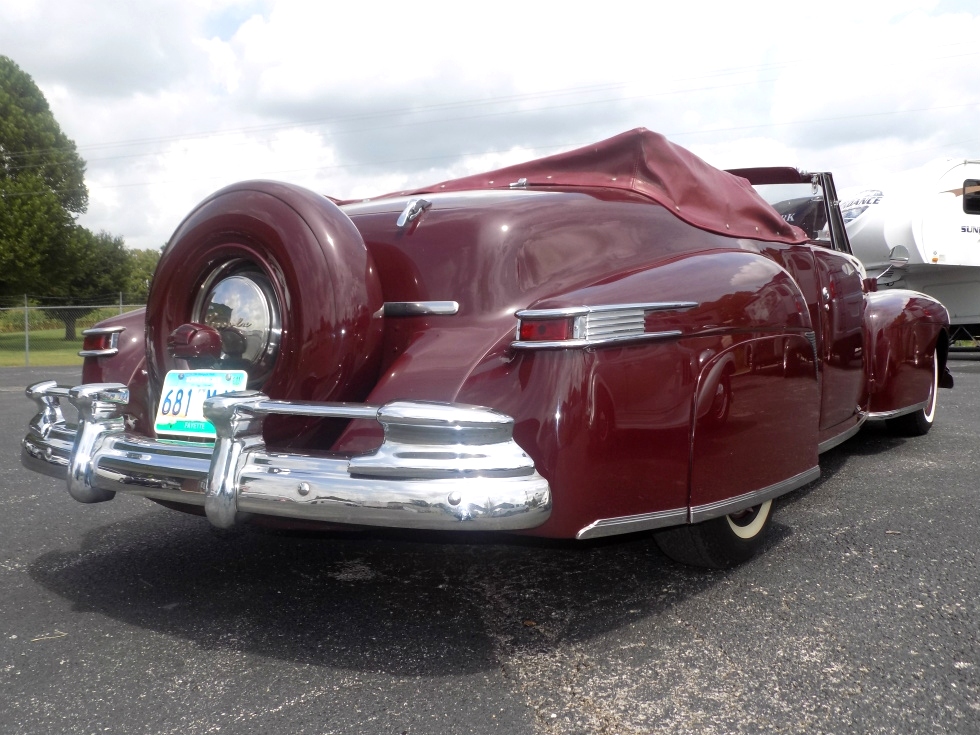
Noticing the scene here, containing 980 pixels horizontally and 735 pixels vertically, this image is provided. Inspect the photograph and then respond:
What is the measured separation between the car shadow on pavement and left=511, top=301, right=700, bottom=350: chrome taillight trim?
760 mm

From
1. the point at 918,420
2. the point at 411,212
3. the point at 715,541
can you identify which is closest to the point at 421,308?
the point at 411,212

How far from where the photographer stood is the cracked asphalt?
6.42ft

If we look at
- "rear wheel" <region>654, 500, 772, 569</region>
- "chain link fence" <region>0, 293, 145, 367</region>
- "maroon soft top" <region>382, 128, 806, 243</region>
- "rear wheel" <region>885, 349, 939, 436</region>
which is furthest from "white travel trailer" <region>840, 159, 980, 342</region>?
"chain link fence" <region>0, 293, 145, 367</region>

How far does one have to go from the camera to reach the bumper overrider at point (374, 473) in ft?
6.42

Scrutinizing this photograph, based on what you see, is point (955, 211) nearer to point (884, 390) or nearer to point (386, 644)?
point (884, 390)

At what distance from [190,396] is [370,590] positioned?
87cm

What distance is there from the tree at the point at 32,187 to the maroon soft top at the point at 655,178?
29.8m

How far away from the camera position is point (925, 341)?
4.73m

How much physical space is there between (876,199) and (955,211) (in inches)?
37.5

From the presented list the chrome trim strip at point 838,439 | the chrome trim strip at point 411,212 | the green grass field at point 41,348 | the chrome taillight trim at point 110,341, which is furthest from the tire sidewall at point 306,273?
the green grass field at point 41,348

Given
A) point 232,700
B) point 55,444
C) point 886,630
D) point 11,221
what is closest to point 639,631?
point 886,630

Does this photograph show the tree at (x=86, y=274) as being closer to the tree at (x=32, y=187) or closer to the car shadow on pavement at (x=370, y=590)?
the tree at (x=32, y=187)

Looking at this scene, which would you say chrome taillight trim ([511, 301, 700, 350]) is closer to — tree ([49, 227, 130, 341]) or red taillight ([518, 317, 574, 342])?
red taillight ([518, 317, 574, 342])

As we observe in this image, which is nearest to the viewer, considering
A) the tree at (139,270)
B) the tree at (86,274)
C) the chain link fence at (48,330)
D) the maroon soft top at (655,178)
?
the maroon soft top at (655,178)
